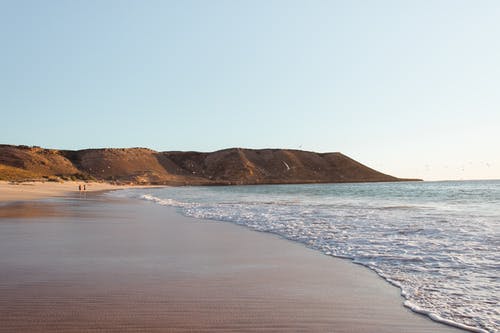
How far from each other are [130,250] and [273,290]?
341 centimetres

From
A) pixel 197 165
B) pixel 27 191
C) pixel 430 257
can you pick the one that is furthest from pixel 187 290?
pixel 197 165

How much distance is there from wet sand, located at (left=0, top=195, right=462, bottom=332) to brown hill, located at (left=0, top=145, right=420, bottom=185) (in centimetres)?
9288

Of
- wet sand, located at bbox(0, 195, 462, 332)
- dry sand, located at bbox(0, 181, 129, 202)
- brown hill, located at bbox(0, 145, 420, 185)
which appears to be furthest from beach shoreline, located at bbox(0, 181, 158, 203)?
brown hill, located at bbox(0, 145, 420, 185)

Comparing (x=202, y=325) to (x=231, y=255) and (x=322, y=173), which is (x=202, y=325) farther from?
(x=322, y=173)

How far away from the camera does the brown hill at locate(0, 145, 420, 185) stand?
10262 cm

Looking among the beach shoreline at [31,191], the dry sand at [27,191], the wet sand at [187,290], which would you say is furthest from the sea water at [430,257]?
the dry sand at [27,191]

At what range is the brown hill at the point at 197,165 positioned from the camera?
10262 centimetres

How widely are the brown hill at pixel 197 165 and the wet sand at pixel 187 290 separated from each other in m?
92.9

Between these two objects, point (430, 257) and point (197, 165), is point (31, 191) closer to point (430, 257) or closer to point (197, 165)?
point (430, 257)

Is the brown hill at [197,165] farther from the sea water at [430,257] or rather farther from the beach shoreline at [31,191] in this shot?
the sea water at [430,257]

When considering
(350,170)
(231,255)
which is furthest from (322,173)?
(231,255)

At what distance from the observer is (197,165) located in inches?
5335

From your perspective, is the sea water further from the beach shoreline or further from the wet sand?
the beach shoreline

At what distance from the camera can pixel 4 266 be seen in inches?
226
